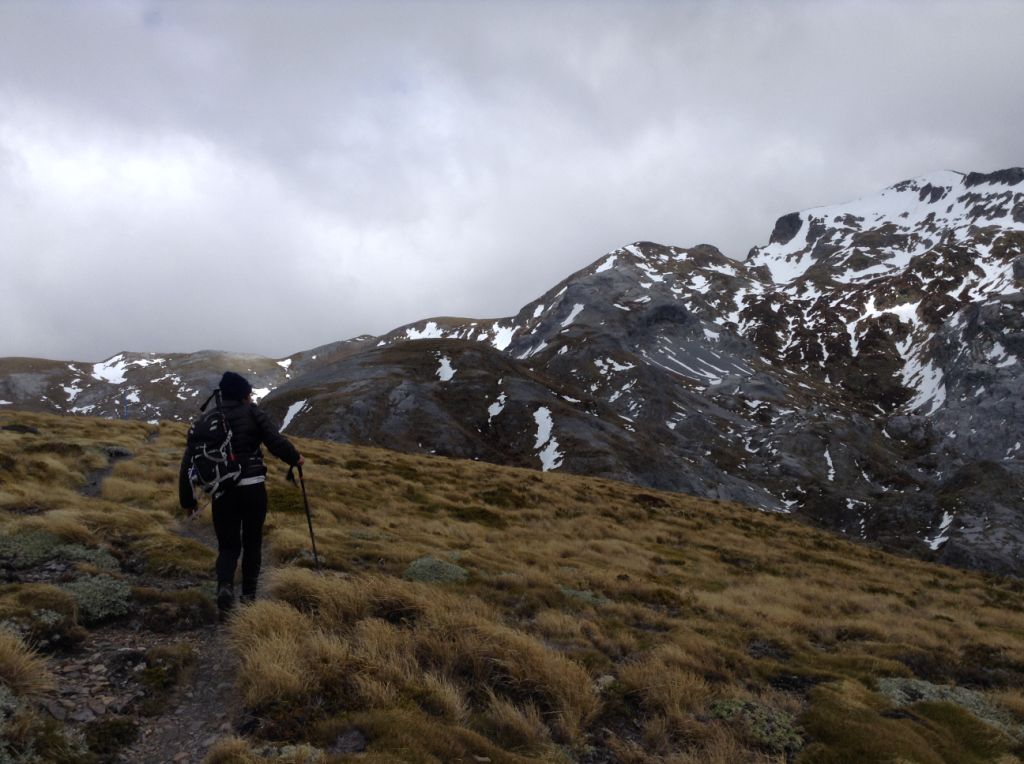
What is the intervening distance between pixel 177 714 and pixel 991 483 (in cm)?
13607

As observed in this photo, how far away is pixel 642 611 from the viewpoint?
11.8m

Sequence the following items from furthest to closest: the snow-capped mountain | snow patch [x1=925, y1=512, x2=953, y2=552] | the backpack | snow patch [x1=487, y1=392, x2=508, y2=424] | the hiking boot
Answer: snow patch [x1=925, y1=512, x2=953, y2=552]
snow patch [x1=487, y1=392, x2=508, y2=424]
the snow-capped mountain
the backpack
the hiking boot

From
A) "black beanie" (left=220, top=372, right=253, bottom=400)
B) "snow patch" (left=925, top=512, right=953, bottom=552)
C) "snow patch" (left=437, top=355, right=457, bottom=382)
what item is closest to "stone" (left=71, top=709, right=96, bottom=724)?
"black beanie" (left=220, top=372, right=253, bottom=400)

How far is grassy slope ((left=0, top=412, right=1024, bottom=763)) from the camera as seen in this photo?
6379 millimetres

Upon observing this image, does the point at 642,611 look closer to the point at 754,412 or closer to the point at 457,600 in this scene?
the point at 457,600

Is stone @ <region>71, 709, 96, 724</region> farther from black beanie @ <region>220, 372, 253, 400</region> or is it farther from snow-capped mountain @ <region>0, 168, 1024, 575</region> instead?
snow-capped mountain @ <region>0, 168, 1024, 575</region>

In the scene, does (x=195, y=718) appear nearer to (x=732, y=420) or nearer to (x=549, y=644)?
(x=549, y=644)

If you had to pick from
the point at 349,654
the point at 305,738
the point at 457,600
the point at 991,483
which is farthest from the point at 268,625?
the point at 991,483

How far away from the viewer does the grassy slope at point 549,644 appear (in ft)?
20.9

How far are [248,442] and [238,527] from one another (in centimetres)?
126

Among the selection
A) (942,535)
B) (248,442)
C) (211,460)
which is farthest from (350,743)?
(942,535)

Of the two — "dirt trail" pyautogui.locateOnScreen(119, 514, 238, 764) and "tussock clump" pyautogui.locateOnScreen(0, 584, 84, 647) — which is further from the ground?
"tussock clump" pyautogui.locateOnScreen(0, 584, 84, 647)

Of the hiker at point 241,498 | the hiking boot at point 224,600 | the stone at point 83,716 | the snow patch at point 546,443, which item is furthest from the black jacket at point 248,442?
the snow patch at point 546,443

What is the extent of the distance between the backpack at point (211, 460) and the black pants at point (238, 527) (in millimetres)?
204
